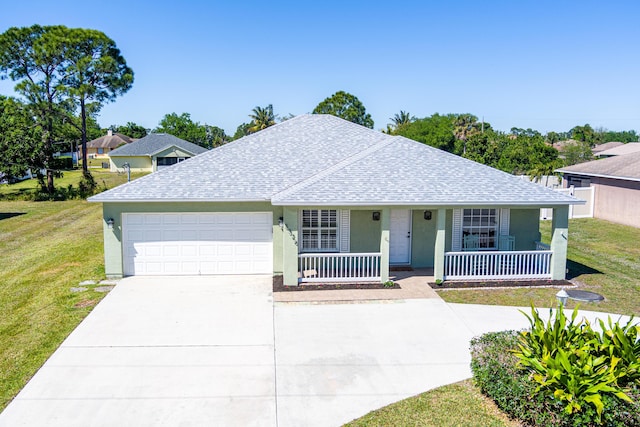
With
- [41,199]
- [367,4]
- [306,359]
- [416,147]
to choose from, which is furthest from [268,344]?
[41,199]

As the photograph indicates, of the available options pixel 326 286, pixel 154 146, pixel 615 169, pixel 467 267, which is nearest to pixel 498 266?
pixel 467 267

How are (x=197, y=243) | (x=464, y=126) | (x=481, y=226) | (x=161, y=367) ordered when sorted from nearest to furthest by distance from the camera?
1. (x=161, y=367)
2. (x=197, y=243)
3. (x=481, y=226)
4. (x=464, y=126)

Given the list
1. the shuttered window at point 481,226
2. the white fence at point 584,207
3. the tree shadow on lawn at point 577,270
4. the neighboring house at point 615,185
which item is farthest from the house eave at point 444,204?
the white fence at point 584,207

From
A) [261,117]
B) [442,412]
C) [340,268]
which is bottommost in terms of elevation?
[442,412]

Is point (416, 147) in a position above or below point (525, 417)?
above

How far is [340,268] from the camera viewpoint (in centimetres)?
1431

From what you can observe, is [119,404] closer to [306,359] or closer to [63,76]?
[306,359]

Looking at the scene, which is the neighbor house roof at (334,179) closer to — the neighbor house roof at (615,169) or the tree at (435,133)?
the neighbor house roof at (615,169)

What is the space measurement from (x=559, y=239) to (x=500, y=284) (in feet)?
7.00

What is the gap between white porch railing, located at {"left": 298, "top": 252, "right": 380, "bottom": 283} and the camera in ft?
44.5

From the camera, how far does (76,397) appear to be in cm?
780

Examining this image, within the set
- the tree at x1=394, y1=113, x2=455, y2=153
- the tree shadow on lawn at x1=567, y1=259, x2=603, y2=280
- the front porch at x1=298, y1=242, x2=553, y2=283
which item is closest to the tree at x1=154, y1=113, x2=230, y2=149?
the tree at x1=394, y1=113, x2=455, y2=153

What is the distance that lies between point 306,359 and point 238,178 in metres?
7.27

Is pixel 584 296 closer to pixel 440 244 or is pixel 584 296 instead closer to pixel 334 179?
pixel 440 244
